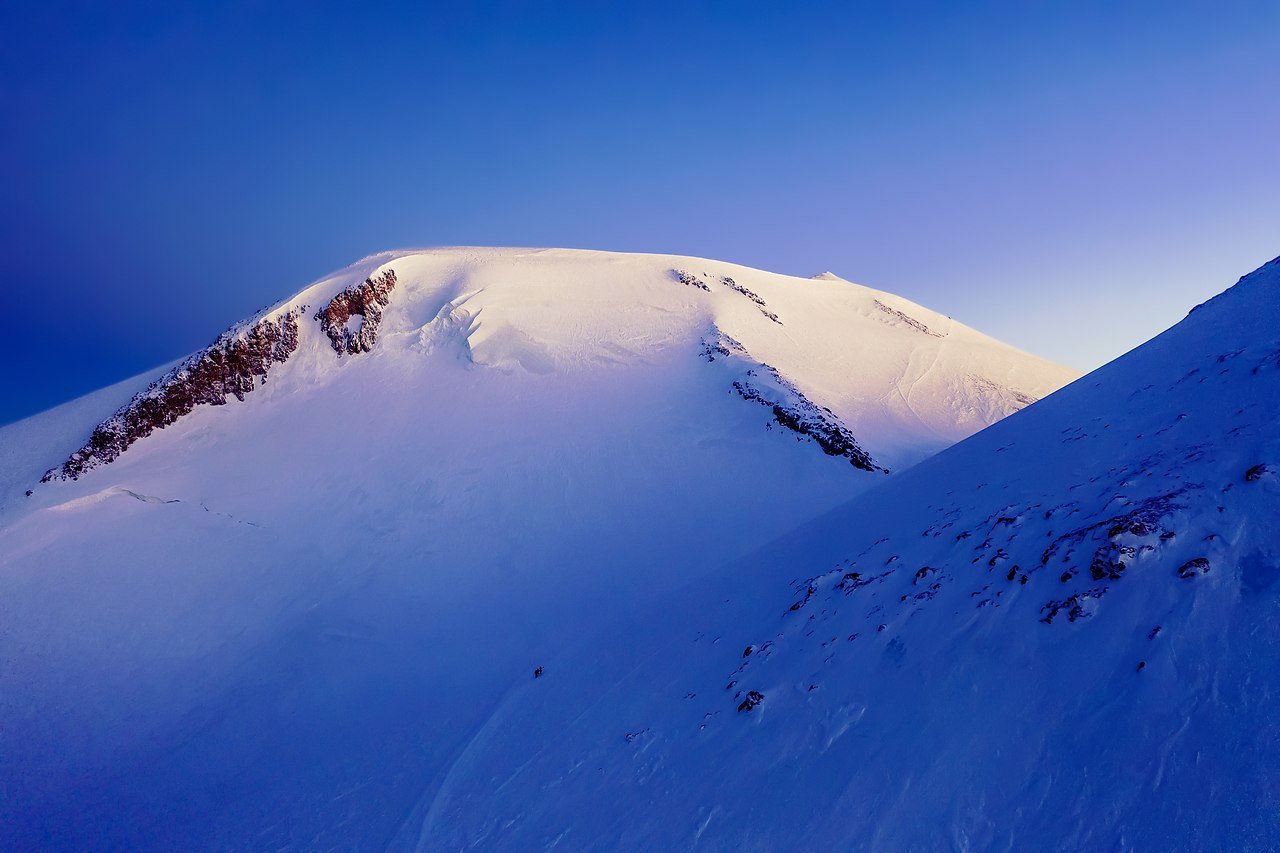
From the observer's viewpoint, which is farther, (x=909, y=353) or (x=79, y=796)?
(x=909, y=353)

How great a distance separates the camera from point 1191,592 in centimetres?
534

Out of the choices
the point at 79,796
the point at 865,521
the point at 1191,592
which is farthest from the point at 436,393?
the point at 1191,592

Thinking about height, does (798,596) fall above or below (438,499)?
below

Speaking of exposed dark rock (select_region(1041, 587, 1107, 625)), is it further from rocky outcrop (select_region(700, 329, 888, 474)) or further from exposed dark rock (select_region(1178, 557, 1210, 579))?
rocky outcrop (select_region(700, 329, 888, 474))

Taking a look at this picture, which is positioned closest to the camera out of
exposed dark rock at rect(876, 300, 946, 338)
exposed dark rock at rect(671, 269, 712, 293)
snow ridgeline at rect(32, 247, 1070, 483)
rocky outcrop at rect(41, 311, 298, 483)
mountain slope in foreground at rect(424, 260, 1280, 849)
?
mountain slope in foreground at rect(424, 260, 1280, 849)

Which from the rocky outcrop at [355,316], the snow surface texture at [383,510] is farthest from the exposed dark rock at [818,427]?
the rocky outcrop at [355,316]

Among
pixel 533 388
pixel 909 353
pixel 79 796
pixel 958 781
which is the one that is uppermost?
pixel 533 388

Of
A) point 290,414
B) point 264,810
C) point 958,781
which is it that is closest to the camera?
point 958,781

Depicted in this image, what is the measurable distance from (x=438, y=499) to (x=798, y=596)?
16.0 meters

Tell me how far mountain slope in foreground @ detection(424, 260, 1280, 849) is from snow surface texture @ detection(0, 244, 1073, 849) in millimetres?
3017

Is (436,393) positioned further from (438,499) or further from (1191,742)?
(1191,742)

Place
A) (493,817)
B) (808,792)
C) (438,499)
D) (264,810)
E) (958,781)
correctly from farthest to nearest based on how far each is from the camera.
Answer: (438,499), (264,810), (493,817), (808,792), (958,781)

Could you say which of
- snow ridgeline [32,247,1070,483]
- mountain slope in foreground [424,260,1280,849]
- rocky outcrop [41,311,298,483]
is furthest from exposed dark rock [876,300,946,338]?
rocky outcrop [41,311,298,483]

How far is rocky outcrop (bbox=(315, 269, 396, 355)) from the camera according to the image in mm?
30828
